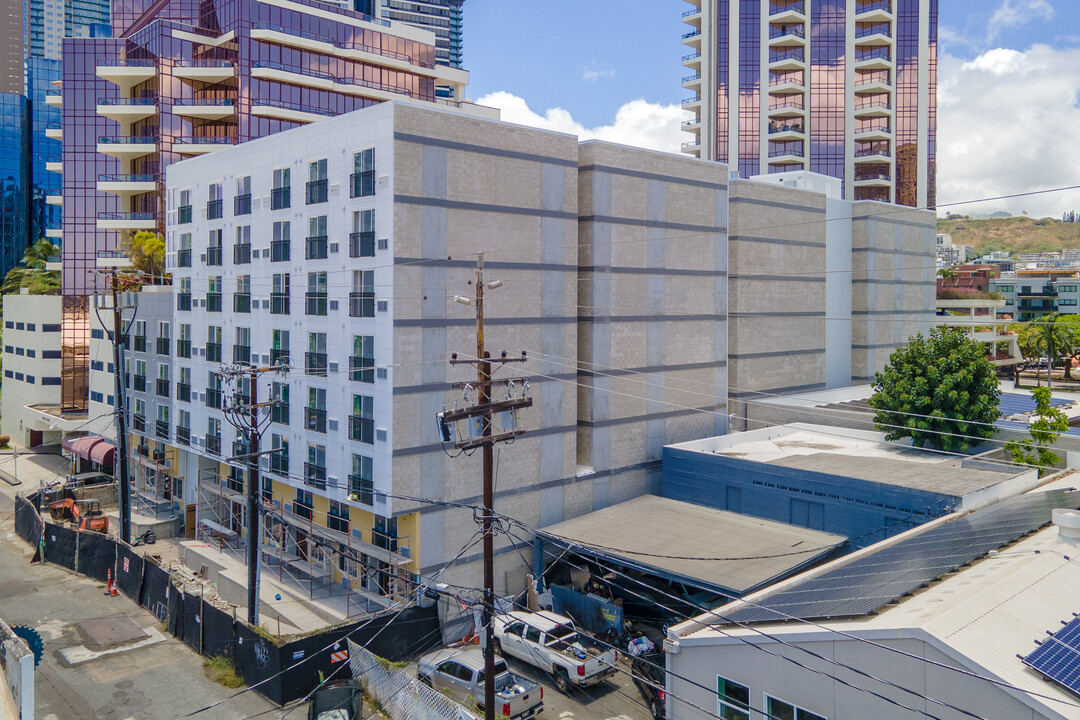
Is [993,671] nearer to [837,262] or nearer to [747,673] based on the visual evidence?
[747,673]

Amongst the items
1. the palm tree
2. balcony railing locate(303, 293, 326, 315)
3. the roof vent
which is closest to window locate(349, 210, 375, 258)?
balcony railing locate(303, 293, 326, 315)

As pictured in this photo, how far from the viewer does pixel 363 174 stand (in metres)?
29.3

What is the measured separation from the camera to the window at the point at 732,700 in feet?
59.8

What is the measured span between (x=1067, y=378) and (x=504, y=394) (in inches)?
2983

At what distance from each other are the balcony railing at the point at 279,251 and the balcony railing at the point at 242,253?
2362 mm

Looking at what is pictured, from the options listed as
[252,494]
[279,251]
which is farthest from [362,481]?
[279,251]

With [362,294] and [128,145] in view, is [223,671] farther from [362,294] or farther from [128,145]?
[128,145]

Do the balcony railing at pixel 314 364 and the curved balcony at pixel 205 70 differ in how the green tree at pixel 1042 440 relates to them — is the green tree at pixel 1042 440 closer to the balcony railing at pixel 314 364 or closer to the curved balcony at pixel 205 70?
the balcony railing at pixel 314 364

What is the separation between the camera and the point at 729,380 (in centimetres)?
4394

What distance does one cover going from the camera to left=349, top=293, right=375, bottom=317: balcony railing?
96.3 feet

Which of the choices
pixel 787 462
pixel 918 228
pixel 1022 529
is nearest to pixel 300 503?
pixel 787 462

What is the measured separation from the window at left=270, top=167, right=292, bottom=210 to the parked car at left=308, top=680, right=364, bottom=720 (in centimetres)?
2002

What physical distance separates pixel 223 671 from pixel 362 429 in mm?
9131

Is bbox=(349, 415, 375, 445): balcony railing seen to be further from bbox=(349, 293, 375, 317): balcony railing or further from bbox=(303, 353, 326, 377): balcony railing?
bbox=(349, 293, 375, 317): balcony railing
